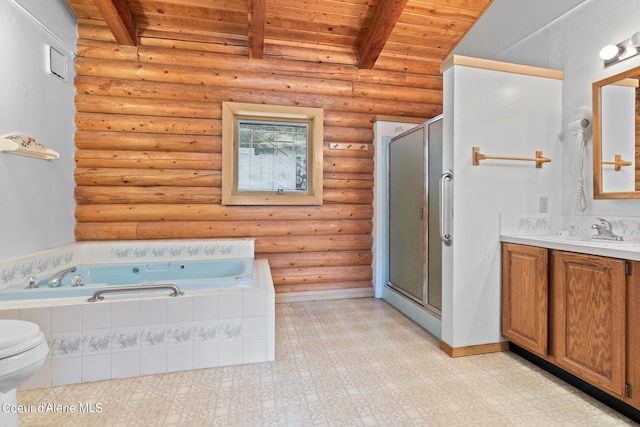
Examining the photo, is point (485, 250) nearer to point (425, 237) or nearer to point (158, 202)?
point (425, 237)

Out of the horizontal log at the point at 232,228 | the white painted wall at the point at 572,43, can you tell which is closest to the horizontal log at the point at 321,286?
the horizontal log at the point at 232,228

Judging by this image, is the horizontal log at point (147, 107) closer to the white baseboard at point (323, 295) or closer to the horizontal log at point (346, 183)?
the horizontal log at point (346, 183)

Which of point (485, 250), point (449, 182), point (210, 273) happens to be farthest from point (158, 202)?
point (485, 250)

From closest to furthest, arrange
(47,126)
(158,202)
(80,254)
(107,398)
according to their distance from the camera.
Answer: (107,398)
(47,126)
(80,254)
(158,202)

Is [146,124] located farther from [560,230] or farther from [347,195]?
[560,230]

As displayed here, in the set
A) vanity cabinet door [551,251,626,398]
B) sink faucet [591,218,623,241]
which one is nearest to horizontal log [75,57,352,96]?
sink faucet [591,218,623,241]

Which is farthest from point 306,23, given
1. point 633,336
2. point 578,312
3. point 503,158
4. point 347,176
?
point 633,336

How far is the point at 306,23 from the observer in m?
3.30

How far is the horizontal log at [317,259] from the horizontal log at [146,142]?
1.35 meters

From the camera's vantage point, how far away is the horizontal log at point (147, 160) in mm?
3133

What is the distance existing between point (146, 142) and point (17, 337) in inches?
95.3

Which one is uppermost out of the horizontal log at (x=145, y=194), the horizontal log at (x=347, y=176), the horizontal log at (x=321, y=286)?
the horizontal log at (x=347, y=176)

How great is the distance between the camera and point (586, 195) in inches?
88.9

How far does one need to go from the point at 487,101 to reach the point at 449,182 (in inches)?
25.1
